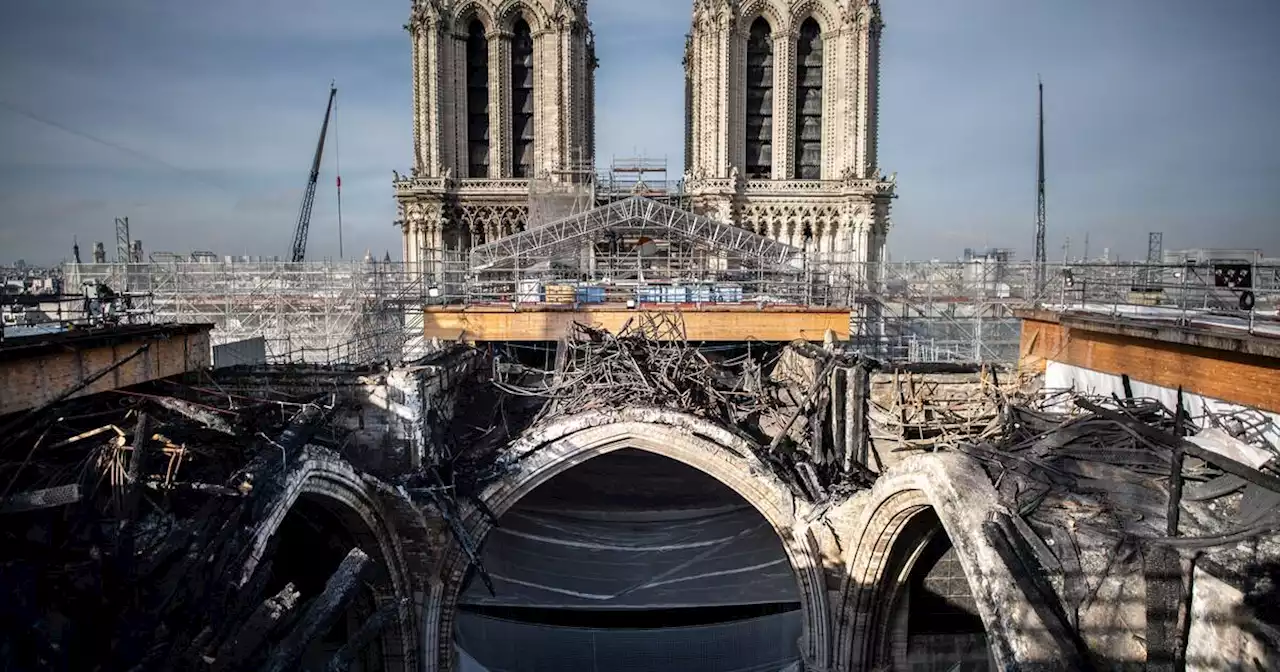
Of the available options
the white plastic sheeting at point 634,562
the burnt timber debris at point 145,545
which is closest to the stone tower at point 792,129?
the white plastic sheeting at point 634,562

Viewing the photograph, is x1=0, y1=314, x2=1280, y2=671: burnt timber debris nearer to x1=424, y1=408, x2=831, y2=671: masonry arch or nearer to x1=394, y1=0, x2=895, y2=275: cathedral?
x1=424, y1=408, x2=831, y2=671: masonry arch

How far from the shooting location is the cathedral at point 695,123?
2756cm

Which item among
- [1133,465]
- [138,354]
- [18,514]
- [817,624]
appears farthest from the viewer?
[817,624]

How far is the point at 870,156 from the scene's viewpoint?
28516mm

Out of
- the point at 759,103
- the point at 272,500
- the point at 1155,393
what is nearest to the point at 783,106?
the point at 759,103

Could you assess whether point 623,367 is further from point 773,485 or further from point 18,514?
point 18,514

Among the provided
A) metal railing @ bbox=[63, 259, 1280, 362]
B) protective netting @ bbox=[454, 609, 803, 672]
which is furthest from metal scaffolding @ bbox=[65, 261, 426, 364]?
protective netting @ bbox=[454, 609, 803, 672]

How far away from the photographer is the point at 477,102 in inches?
1153

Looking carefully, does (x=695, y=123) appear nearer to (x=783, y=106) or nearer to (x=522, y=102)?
(x=783, y=106)

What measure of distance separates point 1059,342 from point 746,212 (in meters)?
17.7

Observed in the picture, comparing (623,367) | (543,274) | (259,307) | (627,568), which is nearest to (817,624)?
(627,568)

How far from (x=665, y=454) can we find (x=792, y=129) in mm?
20970

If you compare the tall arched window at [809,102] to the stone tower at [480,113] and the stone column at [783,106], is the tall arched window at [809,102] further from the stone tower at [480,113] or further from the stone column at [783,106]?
the stone tower at [480,113]

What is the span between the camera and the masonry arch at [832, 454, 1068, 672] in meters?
5.68
